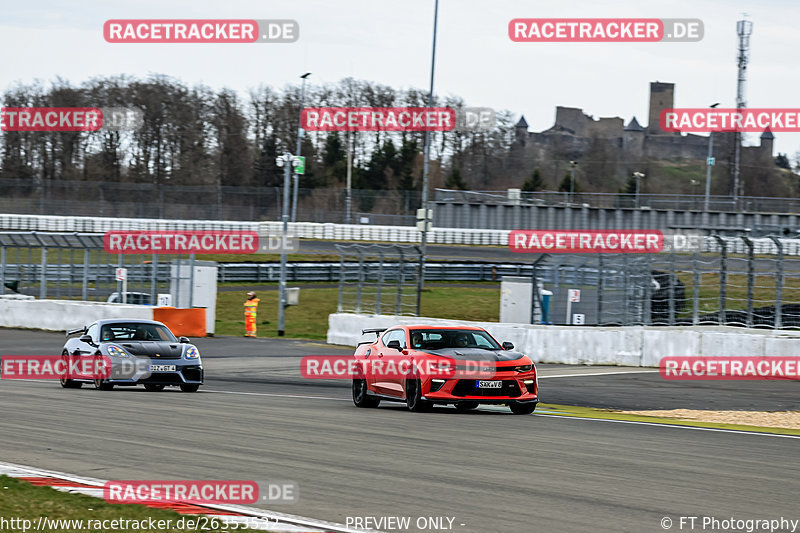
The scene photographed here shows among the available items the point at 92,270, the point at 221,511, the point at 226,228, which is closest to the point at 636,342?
the point at 221,511

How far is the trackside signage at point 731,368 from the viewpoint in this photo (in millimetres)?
20328

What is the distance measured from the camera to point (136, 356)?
17.1 meters

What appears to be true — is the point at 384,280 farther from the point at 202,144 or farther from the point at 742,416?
the point at 202,144

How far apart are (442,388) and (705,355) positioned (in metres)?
9.83

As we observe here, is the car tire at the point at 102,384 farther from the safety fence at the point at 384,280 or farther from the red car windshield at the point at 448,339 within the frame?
the safety fence at the point at 384,280

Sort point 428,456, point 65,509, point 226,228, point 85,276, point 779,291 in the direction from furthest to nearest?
point 226,228 < point 85,276 < point 779,291 < point 428,456 < point 65,509

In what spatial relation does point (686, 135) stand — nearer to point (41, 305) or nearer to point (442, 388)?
point (41, 305)

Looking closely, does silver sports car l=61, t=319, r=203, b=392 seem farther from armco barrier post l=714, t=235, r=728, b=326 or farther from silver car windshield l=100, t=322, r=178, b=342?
armco barrier post l=714, t=235, r=728, b=326

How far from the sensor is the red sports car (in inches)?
535

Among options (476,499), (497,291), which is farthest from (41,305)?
(476,499)

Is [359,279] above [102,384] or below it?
above

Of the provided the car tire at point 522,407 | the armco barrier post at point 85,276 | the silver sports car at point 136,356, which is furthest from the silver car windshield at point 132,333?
the armco barrier post at point 85,276

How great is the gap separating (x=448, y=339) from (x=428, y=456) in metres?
5.32

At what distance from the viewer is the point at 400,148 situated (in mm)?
90438
